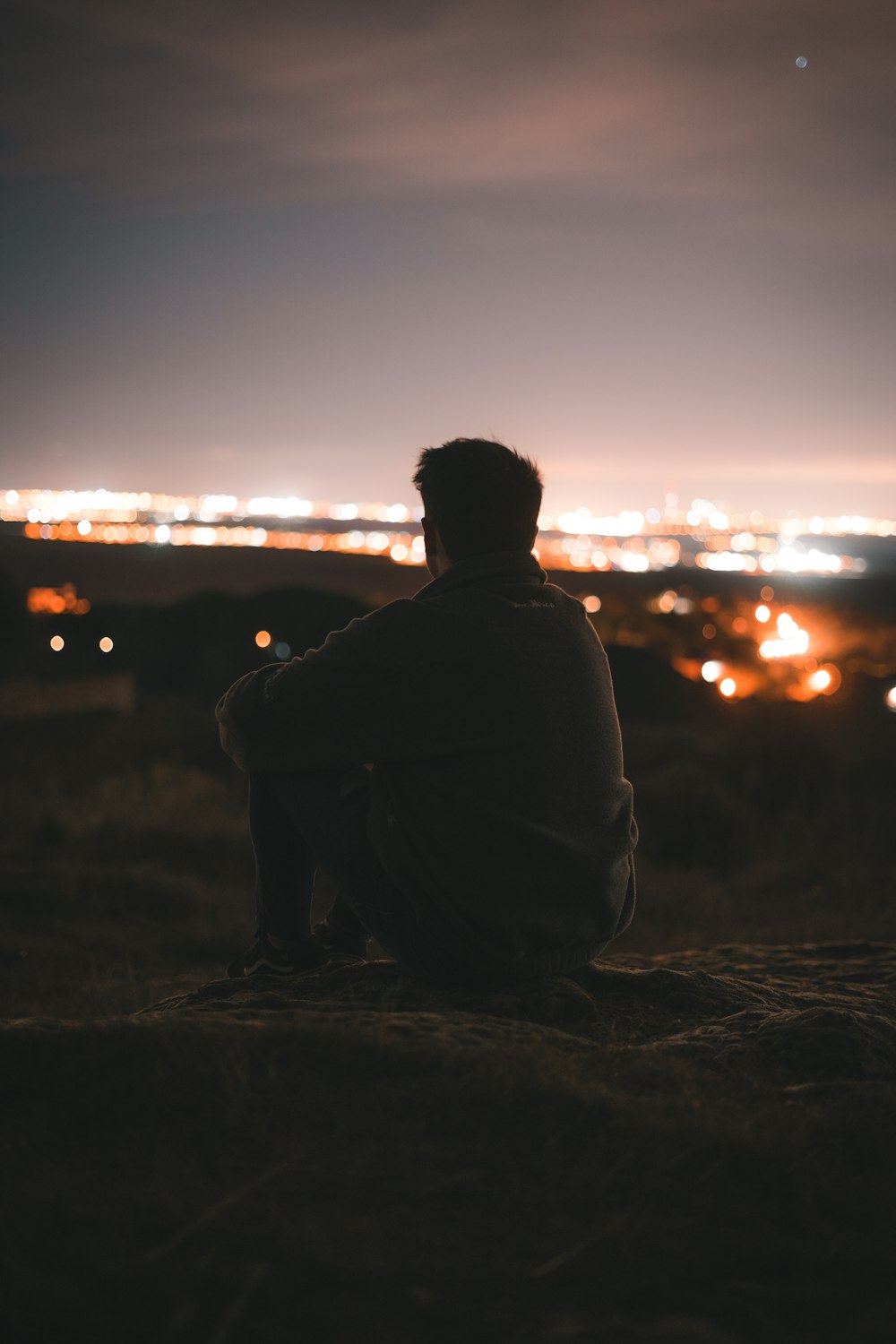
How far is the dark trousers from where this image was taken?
2588 mm

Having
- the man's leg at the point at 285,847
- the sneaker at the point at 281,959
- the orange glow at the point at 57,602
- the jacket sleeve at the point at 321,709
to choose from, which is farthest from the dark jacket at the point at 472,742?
the orange glow at the point at 57,602

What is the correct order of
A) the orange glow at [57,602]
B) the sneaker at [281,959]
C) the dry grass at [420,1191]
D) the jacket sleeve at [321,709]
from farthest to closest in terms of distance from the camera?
1. the orange glow at [57,602]
2. the sneaker at [281,959]
3. the jacket sleeve at [321,709]
4. the dry grass at [420,1191]

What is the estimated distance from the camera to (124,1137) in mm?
1815

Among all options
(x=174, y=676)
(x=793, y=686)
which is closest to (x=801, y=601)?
(x=793, y=686)

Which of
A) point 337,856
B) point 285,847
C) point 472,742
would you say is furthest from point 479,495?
point 285,847

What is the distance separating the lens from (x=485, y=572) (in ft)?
8.21

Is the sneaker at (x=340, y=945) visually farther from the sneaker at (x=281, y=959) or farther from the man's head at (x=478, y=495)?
the man's head at (x=478, y=495)

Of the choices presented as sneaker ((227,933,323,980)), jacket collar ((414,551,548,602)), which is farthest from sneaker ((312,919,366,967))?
jacket collar ((414,551,548,602))

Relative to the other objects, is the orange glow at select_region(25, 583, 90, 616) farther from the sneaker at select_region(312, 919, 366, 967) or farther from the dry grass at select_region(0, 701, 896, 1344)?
the dry grass at select_region(0, 701, 896, 1344)

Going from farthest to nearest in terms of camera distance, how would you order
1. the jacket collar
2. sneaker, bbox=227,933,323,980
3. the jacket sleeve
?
sneaker, bbox=227,933,323,980 < the jacket collar < the jacket sleeve

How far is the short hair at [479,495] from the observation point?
8.21 ft

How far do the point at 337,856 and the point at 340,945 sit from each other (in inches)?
18.8

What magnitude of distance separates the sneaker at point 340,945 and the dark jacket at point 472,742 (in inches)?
21.8

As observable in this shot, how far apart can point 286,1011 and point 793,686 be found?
3548 centimetres
